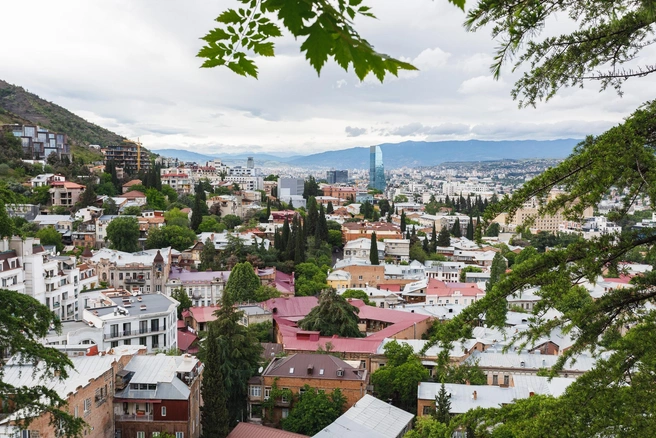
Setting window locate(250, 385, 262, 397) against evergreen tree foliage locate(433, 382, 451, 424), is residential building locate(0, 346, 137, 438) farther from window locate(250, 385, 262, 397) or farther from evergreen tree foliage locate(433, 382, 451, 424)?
evergreen tree foliage locate(433, 382, 451, 424)

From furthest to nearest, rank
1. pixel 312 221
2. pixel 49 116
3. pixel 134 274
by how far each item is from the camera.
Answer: pixel 49 116, pixel 312 221, pixel 134 274

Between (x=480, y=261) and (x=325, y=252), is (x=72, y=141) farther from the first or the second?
(x=480, y=261)

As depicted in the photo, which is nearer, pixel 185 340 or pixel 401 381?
pixel 401 381

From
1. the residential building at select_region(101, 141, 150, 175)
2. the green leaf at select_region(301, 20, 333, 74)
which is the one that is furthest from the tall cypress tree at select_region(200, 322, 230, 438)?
the residential building at select_region(101, 141, 150, 175)

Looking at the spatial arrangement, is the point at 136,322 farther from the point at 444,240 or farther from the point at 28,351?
the point at 444,240

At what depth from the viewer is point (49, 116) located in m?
86.1

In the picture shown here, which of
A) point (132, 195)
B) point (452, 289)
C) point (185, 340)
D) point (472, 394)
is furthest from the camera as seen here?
point (132, 195)

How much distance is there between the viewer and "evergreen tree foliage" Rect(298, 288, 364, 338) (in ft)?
81.3

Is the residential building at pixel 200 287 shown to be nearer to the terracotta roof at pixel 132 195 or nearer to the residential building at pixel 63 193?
the residential building at pixel 63 193

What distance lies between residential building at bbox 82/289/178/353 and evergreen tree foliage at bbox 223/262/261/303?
6793 millimetres

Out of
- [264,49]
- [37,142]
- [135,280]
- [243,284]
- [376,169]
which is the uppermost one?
[37,142]

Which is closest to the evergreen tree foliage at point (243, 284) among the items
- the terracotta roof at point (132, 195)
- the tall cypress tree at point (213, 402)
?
the tall cypress tree at point (213, 402)

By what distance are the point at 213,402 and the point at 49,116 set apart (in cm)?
8287

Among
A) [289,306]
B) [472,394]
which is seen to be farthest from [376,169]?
[472,394]
